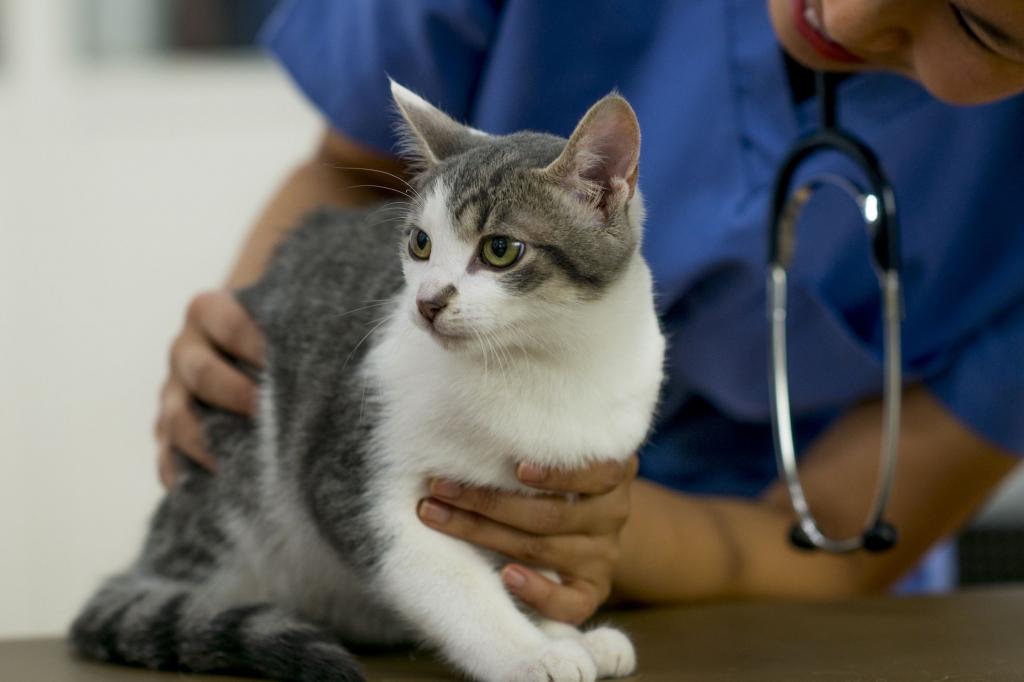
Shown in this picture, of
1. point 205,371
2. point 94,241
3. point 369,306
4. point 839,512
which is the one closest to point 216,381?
point 205,371

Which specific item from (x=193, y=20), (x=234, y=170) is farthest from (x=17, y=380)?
(x=193, y=20)

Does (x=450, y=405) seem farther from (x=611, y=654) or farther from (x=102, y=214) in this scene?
(x=102, y=214)

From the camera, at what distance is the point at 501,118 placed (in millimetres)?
1361

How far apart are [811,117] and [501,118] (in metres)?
0.37

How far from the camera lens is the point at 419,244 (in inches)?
37.0

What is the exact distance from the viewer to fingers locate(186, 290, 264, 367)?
1.17m

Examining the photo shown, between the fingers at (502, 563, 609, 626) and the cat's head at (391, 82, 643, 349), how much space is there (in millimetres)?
218

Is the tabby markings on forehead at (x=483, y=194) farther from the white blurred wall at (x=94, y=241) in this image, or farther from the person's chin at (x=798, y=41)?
the white blurred wall at (x=94, y=241)

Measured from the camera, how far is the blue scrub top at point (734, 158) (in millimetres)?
1333

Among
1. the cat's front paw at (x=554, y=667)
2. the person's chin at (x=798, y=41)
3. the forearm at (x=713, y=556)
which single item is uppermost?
the person's chin at (x=798, y=41)

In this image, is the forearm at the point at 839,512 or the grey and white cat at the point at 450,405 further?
the forearm at the point at 839,512

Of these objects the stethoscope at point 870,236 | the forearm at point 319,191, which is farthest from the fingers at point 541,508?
the forearm at point 319,191

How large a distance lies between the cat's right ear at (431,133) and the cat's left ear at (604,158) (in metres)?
0.12

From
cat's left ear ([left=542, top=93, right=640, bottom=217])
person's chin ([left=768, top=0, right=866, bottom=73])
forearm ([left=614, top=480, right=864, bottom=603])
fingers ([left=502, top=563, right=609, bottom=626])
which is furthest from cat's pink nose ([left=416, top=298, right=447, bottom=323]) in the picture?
forearm ([left=614, top=480, right=864, bottom=603])
